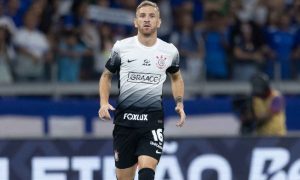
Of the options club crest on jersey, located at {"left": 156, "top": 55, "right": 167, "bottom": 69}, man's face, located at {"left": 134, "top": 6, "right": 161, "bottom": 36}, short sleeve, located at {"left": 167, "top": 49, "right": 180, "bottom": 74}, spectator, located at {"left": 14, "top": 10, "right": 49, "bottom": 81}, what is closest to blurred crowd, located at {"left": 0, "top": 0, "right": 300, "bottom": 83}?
spectator, located at {"left": 14, "top": 10, "right": 49, "bottom": 81}

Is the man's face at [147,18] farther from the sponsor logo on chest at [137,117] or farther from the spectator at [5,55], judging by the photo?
the spectator at [5,55]

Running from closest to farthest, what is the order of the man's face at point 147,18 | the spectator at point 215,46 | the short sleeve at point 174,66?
1. the man's face at point 147,18
2. the short sleeve at point 174,66
3. the spectator at point 215,46

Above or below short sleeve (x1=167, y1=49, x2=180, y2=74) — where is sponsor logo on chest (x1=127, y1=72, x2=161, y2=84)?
below

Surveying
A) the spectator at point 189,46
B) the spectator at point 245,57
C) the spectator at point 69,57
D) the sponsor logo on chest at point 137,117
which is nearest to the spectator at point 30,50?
the spectator at point 69,57

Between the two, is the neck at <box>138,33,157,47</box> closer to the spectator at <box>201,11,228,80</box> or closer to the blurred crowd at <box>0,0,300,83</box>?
the blurred crowd at <box>0,0,300,83</box>

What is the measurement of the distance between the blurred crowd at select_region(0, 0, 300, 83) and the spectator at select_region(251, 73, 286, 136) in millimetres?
1253

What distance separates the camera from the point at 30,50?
16203mm

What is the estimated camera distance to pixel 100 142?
1311 cm

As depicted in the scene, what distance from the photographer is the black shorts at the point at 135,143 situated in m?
10.3

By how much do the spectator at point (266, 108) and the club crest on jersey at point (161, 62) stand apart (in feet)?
16.6

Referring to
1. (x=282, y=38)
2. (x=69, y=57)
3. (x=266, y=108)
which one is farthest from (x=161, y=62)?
(x=282, y=38)

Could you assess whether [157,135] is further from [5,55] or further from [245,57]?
[245,57]

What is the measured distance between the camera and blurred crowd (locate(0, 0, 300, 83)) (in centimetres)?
1611

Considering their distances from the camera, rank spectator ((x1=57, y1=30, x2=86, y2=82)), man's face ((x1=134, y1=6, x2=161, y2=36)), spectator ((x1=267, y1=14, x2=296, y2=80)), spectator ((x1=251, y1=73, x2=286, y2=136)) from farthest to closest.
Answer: spectator ((x1=267, y1=14, x2=296, y2=80))
spectator ((x1=57, y1=30, x2=86, y2=82))
spectator ((x1=251, y1=73, x2=286, y2=136))
man's face ((x1=134, y1=6, x2=161, y2=36))
